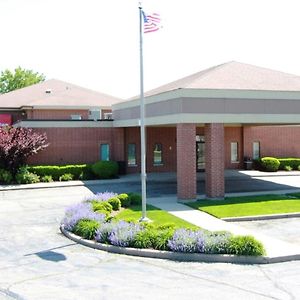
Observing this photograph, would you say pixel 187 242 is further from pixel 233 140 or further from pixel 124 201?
pixel 233 140

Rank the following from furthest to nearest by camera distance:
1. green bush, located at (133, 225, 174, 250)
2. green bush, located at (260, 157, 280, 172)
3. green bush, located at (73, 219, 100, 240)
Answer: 1. green bush, located at (260, 157, 280, 172)
2. green bush, located at (73, 219, 100, 240)
3. green bush, located at (133, 225, 174, 250)

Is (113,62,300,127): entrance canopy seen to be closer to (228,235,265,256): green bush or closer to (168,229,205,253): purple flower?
(168,229,205,253): purple flower

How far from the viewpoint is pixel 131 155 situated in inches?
1459

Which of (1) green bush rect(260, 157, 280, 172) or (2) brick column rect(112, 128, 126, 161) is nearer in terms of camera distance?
(2) brick column rect(112, 128, 126, 161)

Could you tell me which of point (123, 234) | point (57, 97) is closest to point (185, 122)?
point (123, 234)

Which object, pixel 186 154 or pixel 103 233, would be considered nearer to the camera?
pixel 103 233

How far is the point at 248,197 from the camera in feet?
78.5

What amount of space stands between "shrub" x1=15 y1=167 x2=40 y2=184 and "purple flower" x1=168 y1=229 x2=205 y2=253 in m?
19.8

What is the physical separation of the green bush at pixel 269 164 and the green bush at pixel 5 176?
1870 cm

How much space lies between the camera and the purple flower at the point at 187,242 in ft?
44.6

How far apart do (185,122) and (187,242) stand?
31.8 feet

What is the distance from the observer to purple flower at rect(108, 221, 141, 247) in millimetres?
14516

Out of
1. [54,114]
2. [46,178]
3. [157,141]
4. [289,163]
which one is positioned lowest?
[46,178]

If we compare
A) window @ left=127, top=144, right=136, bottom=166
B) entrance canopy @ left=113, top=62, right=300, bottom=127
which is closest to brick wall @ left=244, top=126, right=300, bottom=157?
window @ left=127, top=144, right=136, bottom=166
